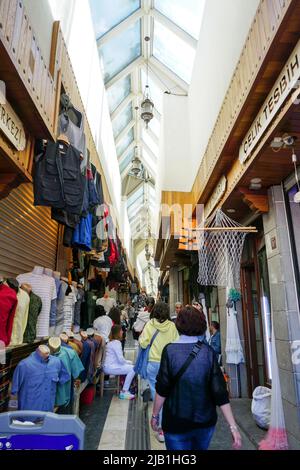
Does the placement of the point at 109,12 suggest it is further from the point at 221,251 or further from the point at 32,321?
the point at 32,321

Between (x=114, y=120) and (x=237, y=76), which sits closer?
(x=237, y=76)

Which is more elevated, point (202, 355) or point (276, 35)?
point (276, 35)

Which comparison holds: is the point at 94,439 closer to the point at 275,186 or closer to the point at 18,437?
the point at 18,437

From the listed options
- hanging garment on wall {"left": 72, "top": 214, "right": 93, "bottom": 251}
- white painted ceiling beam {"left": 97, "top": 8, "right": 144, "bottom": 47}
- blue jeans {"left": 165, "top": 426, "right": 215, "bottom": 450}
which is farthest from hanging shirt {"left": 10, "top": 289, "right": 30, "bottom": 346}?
white painted ceiling beam {"left": 97, "top": 8, "right": 144, "bottom": 47}

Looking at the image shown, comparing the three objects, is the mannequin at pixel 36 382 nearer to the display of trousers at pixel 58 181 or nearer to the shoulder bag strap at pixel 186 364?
the shoulder bag strap at pixel 186 364

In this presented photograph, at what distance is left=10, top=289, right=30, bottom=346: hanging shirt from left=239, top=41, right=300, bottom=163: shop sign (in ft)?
10.6

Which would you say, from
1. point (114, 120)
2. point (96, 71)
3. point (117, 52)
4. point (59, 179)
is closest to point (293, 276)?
point (59, 179)

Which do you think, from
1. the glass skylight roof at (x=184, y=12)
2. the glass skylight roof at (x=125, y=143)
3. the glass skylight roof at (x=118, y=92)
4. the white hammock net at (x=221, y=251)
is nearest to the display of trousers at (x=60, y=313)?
the white hammock net at (x=221, y=251)

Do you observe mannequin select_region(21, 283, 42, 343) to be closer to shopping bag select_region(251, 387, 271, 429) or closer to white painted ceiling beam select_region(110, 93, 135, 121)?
shopping bag select_region(251, 387, 271, 429)

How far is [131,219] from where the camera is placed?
2602 cm

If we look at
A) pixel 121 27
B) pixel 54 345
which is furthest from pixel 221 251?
pixel 121 27

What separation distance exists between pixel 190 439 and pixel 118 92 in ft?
42.3

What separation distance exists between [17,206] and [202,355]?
3.27m

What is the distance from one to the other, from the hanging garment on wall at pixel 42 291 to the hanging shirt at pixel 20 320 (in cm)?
52
